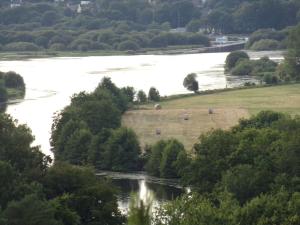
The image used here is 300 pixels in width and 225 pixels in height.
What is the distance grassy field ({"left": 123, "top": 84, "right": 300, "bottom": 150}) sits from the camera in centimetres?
3784

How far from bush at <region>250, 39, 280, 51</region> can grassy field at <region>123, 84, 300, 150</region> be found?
3664 centimetres

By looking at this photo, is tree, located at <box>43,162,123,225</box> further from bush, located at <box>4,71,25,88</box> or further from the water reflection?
bush, located at <box>4,71,25,88</box>

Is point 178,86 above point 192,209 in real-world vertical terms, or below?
below

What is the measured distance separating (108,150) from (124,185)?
3.26 meters

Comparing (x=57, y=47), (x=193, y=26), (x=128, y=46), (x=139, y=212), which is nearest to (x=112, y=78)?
(x=128, y=46)

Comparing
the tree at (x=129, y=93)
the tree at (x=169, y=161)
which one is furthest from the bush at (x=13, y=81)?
the tree at (x=169, y=161)

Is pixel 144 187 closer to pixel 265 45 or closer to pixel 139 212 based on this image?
pixel 139 212

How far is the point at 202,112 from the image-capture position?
139 ft

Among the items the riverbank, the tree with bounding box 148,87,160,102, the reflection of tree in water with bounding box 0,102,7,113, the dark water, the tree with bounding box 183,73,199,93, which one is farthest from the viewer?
the riverbank

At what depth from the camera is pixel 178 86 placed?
55.7 meters

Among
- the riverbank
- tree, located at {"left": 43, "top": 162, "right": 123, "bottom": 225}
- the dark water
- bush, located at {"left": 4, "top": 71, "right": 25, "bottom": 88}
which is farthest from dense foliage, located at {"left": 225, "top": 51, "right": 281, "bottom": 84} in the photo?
tree, located at {"left": 43, "top": 162, "right": 123, "bottom": 225}

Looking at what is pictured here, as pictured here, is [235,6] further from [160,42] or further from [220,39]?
[160,42]

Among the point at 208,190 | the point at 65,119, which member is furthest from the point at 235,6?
the point at 208,190

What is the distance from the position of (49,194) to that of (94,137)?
10.6 meters
